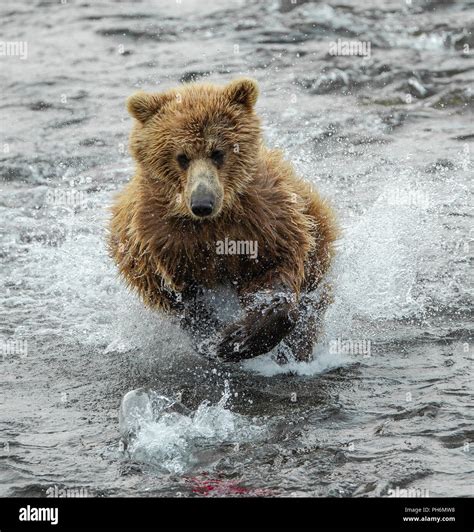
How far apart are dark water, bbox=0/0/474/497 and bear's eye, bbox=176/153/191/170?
5.76 ft

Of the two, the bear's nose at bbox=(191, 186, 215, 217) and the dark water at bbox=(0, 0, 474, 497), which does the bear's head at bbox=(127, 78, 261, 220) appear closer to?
the bear's nose at bbox=(191, 186, 215, 217)

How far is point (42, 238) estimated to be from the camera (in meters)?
11.3

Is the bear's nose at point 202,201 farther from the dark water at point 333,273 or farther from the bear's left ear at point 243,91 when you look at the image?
the dark water at point 333,273

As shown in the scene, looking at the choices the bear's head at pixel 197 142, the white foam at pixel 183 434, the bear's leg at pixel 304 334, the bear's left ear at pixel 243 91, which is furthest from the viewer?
the bear's leg at pixel 304 334

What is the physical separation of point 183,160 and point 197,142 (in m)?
0.16

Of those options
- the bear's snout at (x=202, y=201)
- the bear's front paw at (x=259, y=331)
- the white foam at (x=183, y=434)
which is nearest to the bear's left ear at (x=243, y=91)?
the bear's snout at (x=202, y=201)

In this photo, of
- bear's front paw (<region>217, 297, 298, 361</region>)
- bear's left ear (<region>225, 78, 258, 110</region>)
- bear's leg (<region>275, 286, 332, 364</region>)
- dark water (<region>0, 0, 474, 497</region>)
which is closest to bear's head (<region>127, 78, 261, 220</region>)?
bear's left ear (<region>225, 78, 258, 110</region>)

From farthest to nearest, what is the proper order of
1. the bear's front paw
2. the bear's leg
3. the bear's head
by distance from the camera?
the bear's leg < the bear's front paw < the bear's head

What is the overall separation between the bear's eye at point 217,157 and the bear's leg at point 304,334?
161 centimetres

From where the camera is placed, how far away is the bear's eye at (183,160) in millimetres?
7410

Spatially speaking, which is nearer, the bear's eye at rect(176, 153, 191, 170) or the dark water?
the dark water

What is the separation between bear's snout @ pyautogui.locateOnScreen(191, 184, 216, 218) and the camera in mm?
7125

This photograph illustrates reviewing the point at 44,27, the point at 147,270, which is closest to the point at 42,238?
the point at 147,270

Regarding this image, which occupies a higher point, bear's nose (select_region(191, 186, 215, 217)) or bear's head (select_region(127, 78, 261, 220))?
bear's head (select_region(127, 78, 261, 220))
